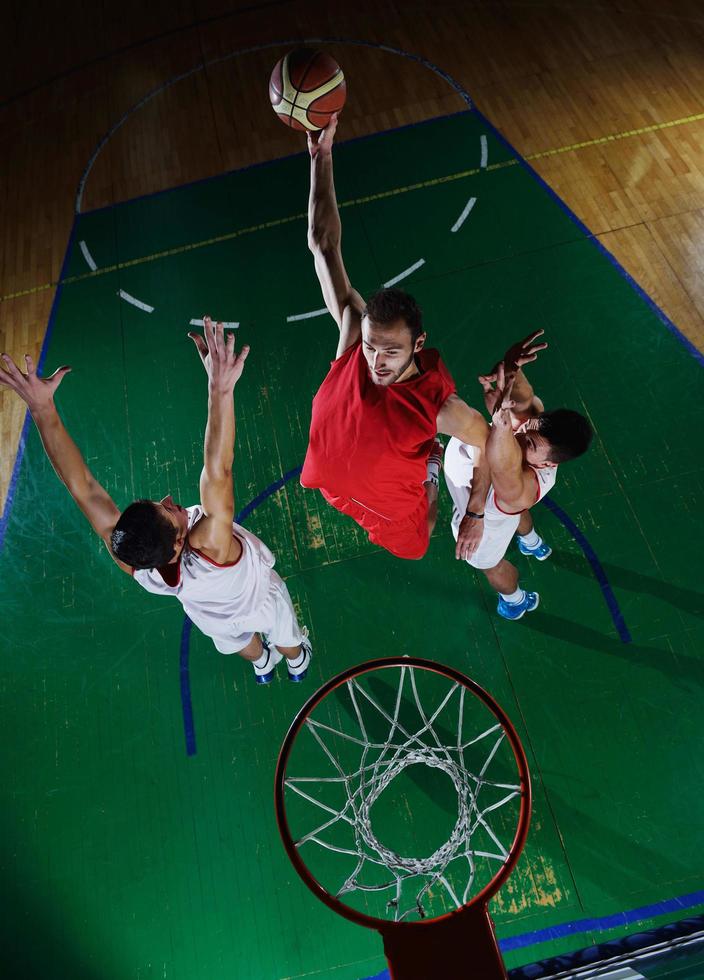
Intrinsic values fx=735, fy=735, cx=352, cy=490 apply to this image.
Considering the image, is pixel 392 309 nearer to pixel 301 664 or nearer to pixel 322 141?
pixel 322 141

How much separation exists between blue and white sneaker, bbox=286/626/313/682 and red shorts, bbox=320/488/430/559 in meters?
0.85

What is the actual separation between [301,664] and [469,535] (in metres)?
1.44

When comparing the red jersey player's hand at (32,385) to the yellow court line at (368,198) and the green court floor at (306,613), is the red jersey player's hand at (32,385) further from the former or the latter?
the yellow court line at (368,198)

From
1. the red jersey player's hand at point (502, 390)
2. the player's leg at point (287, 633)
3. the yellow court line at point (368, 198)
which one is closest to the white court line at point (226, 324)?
the yellow court line at point (368, 198)

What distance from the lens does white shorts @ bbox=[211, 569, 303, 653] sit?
389 cm

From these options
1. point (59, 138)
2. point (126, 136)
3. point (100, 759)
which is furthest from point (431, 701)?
point (59, 138)

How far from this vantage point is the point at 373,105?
23.9 feet

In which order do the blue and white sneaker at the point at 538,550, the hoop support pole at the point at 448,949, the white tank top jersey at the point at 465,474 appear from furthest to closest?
the blue and white sneaker at the point at 538,550 → the white tank top jersey at the point at 465,474 → the hoop support pole at the point at 448,949

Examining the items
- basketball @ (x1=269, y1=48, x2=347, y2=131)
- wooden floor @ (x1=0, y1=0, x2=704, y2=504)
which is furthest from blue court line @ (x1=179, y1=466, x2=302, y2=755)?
basketball @ (x1=269, y1=48, x2=347, y2=131)

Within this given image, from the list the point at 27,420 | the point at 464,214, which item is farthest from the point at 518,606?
the point at 27,420

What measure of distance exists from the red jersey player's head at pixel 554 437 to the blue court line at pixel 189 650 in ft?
6.88

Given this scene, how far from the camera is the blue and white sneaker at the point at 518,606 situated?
4.55 m

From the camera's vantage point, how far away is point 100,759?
14.8 feet

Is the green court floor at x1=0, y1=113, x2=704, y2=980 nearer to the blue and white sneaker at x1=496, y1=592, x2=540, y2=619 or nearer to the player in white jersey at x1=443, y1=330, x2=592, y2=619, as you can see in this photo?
the blue and white sneaker at x1=496, y1=592, x2=540, y2=619
